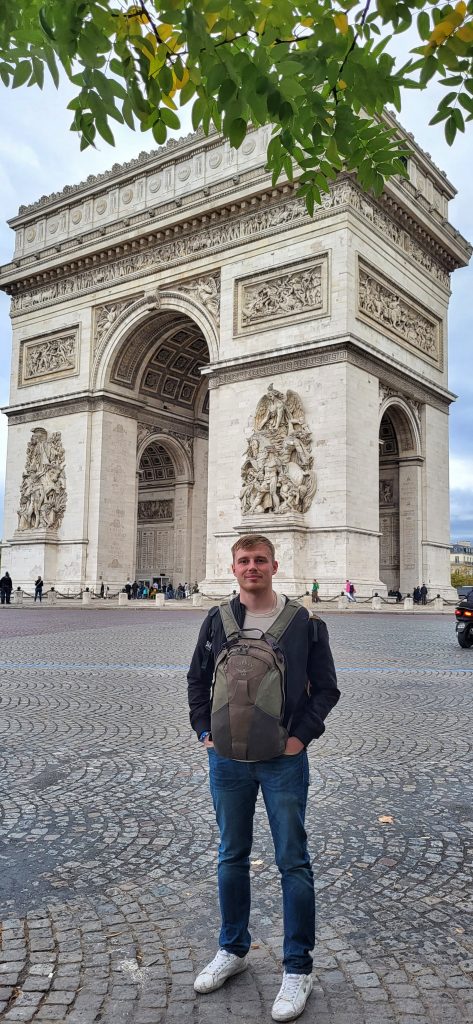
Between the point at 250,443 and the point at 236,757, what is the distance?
23335 mm

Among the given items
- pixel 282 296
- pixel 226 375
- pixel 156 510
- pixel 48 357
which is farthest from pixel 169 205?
pixel 156 510

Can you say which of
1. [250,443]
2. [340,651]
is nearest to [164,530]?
[250,443]

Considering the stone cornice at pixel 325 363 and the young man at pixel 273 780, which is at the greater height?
the stone cornice at pixel 325 363

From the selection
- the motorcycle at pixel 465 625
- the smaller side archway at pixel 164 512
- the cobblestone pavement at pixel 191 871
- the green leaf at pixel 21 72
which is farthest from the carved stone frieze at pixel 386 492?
the green leaf at pixel 21 72

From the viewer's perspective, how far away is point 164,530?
3581 centimetres

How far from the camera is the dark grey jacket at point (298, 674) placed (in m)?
2.39

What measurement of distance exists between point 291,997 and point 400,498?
89.1ft

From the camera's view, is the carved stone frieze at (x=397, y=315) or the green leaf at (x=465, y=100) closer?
the green leaf at (x=465, y=100)

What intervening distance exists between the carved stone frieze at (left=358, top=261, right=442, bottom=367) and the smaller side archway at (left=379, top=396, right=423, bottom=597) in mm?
2482

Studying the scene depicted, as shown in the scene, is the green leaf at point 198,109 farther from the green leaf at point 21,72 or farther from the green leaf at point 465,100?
the green leaf at point 465,100

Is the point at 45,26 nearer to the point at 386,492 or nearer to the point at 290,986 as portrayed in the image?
the point at 290,986

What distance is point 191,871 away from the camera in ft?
10.2

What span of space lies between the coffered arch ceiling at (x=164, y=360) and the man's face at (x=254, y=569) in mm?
28619

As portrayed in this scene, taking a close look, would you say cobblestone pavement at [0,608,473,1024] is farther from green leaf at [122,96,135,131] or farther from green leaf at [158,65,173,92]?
green leaf at [158,65,173,92]
